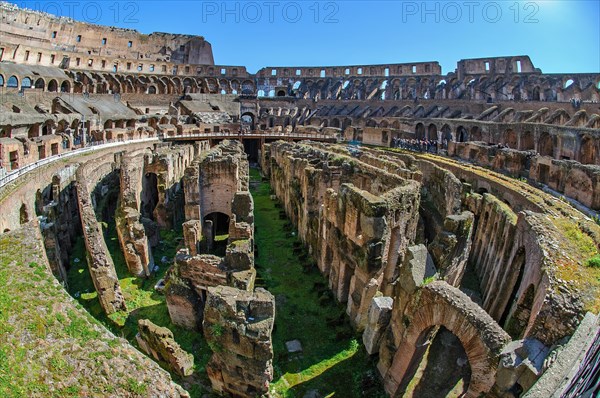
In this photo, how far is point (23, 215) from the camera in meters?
14.9

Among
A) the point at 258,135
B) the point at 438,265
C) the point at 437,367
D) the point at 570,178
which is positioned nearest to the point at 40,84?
the point at 258,135

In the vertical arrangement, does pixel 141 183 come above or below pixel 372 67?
below

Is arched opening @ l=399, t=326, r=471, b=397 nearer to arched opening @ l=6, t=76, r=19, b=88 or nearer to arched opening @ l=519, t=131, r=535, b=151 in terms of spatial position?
arched opening @ l=519, t=131, r=535, b=151

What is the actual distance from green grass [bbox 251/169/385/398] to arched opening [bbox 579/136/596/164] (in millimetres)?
17696

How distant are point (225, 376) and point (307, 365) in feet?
7.63

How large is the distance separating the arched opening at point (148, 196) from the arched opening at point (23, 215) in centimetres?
556

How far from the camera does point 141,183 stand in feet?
67.8

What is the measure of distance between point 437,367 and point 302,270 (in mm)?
7471

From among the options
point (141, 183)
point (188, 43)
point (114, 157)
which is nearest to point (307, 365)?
point (141, 183)

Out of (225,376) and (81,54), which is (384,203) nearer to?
(225,376)

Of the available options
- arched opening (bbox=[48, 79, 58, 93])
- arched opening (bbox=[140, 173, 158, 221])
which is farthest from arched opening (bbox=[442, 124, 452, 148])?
arched opening (bbox=[48, 79, 58, 93])

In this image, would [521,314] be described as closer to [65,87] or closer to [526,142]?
[526,142]

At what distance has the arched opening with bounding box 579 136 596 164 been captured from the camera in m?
23.3

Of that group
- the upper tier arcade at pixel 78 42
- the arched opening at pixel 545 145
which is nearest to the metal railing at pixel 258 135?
the upper tier arcade at pixel 78 42
